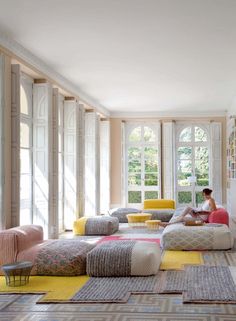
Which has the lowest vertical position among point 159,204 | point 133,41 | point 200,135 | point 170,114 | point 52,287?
point 52,287

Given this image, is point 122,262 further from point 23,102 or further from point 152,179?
point 152,179

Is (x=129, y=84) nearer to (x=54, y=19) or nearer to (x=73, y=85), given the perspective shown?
(x=73, y=85)

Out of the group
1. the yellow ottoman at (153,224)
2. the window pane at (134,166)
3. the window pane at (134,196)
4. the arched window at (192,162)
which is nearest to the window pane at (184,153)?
the arched window at (192,162)

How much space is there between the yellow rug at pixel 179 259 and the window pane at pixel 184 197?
9147 mm

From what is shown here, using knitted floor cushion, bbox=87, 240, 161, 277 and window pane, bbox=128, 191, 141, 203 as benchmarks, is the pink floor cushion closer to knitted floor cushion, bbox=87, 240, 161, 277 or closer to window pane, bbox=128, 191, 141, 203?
knitted floor cushion, bbox=87, 240, 161, 277

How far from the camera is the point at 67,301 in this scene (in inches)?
215

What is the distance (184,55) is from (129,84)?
3.06 meters

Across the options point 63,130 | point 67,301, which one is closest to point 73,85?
point 63,130

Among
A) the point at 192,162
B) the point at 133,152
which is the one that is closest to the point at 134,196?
the point at 133,152

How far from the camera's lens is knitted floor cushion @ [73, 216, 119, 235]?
11.3m

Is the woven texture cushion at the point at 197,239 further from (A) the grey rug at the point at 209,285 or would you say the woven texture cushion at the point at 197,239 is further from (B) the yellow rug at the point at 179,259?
(A) the grey rug at the point at 209,285

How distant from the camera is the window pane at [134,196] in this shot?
17.8m

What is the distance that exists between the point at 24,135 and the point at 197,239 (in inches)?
150

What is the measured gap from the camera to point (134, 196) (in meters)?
17.8
